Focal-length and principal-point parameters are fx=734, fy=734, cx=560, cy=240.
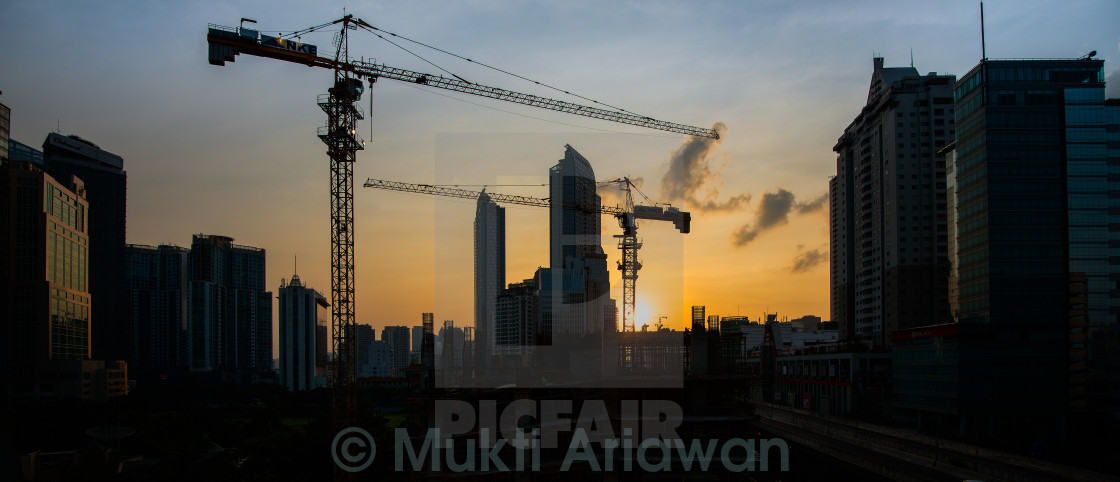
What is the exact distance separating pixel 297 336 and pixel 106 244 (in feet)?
82.1

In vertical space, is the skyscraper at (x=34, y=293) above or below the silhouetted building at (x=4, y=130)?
below

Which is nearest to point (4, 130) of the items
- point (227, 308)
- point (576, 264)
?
point (576, 264)

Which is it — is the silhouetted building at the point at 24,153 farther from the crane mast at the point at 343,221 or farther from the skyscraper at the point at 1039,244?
the skyscraper at the point at 1039,244

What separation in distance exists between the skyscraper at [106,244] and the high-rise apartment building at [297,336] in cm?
1803

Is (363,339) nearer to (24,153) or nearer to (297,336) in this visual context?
(297,336)

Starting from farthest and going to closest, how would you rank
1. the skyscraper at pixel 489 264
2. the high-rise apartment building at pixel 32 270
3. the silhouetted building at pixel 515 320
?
the skyscraper at pixel 489 264 < the silhouetted building at pixel 515 320 < the high-rise apartment building at pixel 32 270

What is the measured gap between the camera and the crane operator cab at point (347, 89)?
29.2 meters

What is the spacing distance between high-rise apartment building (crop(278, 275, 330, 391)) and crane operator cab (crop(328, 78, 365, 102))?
234 ft

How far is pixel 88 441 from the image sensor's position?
1303 inches

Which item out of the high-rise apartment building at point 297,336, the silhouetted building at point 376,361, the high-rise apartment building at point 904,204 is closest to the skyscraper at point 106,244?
the high-rise apartment building at point 297,336

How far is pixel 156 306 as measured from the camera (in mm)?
92938

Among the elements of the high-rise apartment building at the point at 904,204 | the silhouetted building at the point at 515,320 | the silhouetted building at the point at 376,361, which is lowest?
the silhouetted building at the point at 376,361

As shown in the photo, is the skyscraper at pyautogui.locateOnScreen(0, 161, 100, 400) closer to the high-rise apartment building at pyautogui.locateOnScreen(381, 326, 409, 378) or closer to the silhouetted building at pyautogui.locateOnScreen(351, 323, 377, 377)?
the silhouetted building at pyautogui.locateOnScreen(351, 323, 377, 377)

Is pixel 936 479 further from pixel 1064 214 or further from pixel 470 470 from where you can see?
pixel 1064 214
